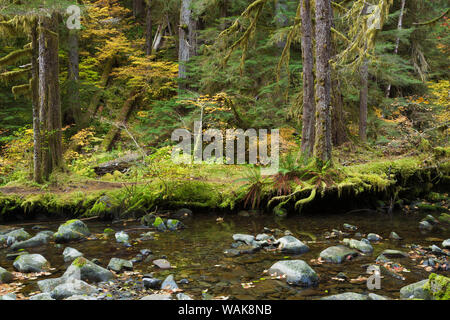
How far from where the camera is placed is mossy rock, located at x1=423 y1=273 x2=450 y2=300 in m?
3.24

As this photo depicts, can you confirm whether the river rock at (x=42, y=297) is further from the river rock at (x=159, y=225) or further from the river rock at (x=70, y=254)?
the river rock at (x=159, y=225)

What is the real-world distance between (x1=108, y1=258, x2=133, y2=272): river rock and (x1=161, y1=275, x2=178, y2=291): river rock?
0.82m

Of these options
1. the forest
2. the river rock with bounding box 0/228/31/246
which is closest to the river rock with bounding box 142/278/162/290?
the forest

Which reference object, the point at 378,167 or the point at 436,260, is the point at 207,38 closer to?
the point at 378,167

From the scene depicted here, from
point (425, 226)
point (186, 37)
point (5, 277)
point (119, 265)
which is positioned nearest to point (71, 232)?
point (5, 277)

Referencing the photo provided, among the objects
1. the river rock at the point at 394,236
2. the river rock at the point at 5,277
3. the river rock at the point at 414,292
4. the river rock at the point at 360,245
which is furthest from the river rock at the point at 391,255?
the river rock at the point at 5,277

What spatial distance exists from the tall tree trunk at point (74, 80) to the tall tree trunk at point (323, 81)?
1216 centimetres

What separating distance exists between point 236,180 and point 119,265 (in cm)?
391

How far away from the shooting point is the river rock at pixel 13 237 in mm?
5919

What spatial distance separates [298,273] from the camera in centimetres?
404

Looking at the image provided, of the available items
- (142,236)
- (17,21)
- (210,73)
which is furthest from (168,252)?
(210,73)

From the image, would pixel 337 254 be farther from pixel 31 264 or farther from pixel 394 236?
pixel 31 264
